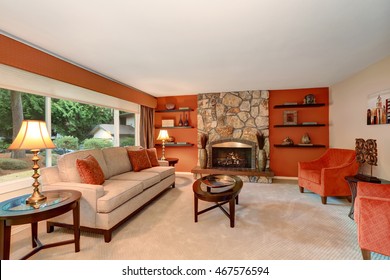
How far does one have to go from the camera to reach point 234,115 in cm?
483

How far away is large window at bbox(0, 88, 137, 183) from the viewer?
7.75 ft

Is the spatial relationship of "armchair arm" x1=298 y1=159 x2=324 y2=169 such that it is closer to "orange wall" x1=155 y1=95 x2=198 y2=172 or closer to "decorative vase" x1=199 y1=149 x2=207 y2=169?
"decorative vase" x1=199 y1=149 x2=207 y2=169

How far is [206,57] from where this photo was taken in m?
2.64

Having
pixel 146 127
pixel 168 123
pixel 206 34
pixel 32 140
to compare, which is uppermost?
pixel 206 34

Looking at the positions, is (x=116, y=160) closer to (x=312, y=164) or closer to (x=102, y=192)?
(x=102, y=192)

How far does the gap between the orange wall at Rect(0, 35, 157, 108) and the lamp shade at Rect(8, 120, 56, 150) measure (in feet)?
2.99

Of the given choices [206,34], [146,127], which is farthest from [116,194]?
[146,127]

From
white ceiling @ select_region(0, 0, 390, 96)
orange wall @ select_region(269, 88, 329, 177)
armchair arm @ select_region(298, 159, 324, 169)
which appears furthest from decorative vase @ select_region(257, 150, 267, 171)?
white ceiling @ select_region(0, 0, 390, 96)

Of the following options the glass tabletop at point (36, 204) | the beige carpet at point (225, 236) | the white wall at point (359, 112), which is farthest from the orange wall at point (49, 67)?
the white wall at point (359, 112)

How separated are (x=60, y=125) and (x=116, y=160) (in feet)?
3.51

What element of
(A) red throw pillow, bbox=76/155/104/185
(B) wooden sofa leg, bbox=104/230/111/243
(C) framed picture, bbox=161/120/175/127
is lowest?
(B) wooden sofa leg, bbox=104/230/111/243
